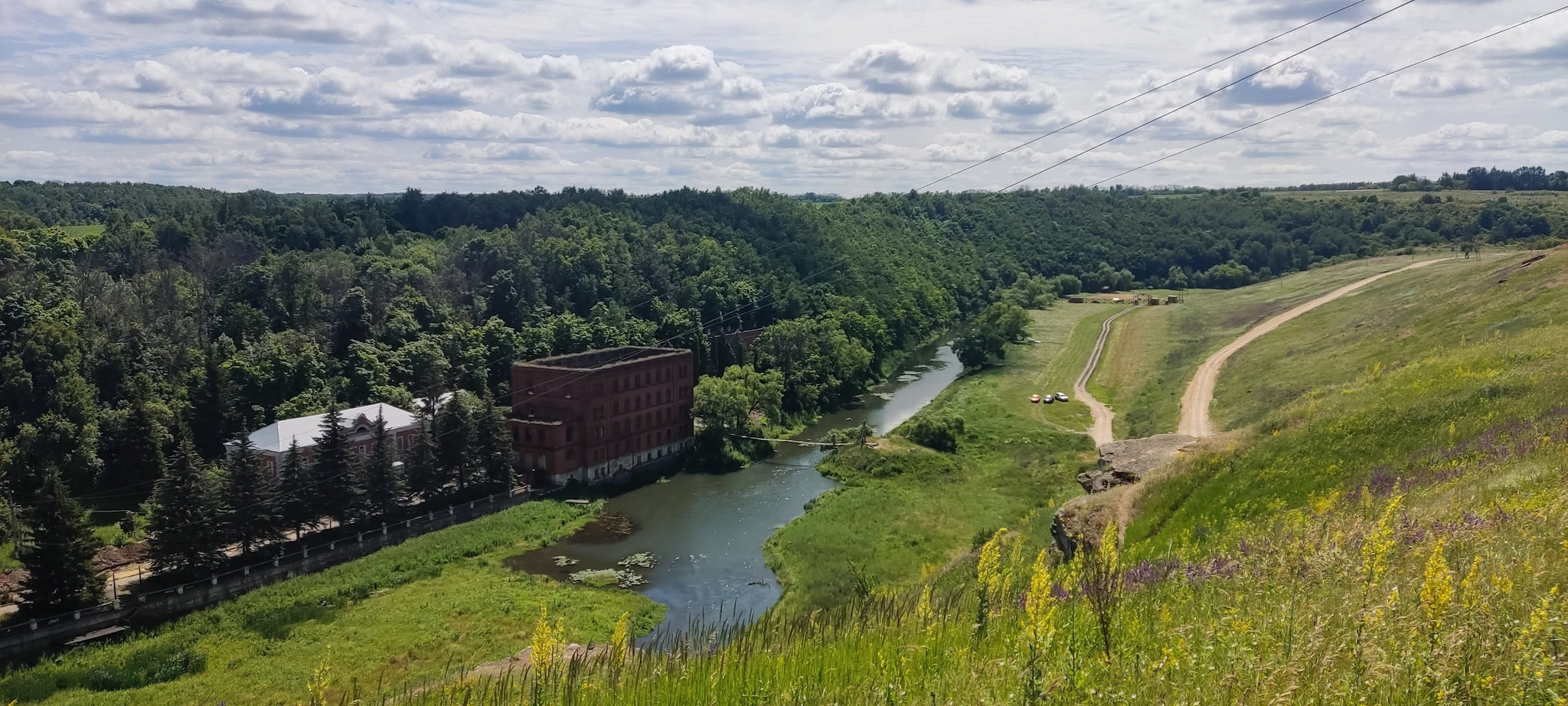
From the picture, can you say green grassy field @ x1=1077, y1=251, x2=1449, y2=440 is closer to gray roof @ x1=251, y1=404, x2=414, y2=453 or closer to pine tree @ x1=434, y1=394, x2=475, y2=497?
pine tree @ x1=434, y1=394, x2=475, y2=497

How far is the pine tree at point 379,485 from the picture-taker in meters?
41.9

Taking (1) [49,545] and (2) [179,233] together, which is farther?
(2) [179,233]

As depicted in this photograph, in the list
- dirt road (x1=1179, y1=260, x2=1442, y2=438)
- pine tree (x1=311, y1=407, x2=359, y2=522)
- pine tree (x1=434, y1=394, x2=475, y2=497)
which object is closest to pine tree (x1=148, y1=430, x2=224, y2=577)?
pine tree (x1=311, y1=407, x2=359, y2=522)

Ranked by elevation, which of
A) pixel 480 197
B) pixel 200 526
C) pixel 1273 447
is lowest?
pixel 200 526

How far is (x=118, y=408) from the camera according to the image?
51.1 m

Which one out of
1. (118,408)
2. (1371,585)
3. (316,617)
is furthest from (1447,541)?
(118,408)

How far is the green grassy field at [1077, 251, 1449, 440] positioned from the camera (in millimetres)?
59906

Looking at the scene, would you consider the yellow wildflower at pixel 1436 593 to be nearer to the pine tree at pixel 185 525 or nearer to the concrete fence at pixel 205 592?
the concrete fence at pixel 205 592

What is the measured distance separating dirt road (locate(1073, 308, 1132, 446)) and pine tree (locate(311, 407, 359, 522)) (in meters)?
35.1

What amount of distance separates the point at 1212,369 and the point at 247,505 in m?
59.8

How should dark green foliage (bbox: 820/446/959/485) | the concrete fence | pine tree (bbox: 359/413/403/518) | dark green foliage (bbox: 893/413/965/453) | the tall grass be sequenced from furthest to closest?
1. dark green foliage (bbox: 893/413/965/453)
2. dark green foliage (bbox: 820/446/959/485)
3. pine tree (bbox: 359/413/403/518)
4. the concrete fence
5. the tall grass

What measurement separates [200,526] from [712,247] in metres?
69.0

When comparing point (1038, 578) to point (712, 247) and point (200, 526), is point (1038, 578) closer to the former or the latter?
point (200, 526)

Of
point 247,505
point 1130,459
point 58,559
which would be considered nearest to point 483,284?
point 247,505
